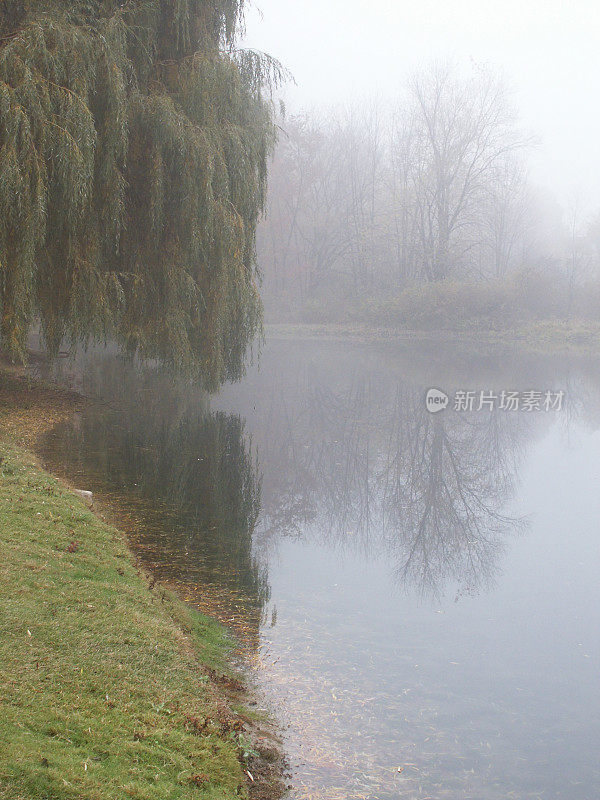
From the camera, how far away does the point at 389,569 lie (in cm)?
725

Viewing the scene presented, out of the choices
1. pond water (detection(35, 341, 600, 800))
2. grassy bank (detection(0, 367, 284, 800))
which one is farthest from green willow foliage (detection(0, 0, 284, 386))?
grassy bank (detection(0, 367, 284, 800))

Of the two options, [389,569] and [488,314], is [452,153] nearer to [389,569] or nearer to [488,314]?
[488,314]

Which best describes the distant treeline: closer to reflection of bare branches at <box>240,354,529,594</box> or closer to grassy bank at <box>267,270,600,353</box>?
grassy bank at <box>267,270,600,353</box>

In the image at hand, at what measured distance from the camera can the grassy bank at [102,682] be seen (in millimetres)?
2900

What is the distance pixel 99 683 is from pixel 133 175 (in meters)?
8.00

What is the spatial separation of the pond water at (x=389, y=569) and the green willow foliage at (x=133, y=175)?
1.89 m

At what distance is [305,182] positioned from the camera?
139 ft

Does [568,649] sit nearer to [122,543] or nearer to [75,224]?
[122,543]

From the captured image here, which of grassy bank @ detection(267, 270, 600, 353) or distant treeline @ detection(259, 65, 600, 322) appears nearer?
grassy bank @ detection(267, 270, 600, 353)

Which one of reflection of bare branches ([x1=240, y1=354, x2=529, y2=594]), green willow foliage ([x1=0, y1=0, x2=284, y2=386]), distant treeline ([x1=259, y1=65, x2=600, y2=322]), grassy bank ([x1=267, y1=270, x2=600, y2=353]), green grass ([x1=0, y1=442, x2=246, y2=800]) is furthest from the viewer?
distant treeline ([x1=259, y1=65, x2=600, y2=322])

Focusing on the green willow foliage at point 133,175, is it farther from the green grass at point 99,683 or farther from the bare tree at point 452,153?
the bare tree at point 452,153

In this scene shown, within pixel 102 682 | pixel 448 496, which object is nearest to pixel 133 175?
pixel 448 496

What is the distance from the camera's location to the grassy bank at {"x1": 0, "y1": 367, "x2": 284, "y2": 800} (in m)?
2.90

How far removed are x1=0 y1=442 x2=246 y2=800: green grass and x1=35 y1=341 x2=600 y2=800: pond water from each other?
0.58 meters
